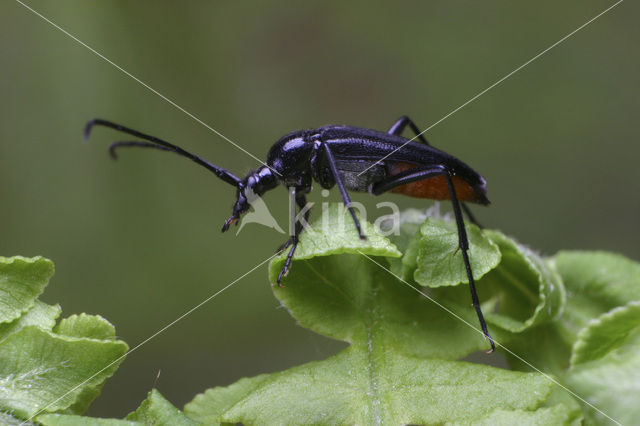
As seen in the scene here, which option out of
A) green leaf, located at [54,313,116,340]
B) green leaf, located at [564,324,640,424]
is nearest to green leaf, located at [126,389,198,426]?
green leaf, located at [54,313,116,340]

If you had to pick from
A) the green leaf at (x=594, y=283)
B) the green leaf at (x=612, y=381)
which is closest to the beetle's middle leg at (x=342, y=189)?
the green leaf at (x=612, y=381)

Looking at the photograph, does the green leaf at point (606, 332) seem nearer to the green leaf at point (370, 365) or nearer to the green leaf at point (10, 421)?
the green leaf at point (370, 365)

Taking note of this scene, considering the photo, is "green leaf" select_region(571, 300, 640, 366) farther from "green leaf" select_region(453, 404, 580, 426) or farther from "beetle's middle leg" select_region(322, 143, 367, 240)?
"beetle's middle leg" select_region(322, 143, 367, 240)

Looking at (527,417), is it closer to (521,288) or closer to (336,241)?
(521,288)

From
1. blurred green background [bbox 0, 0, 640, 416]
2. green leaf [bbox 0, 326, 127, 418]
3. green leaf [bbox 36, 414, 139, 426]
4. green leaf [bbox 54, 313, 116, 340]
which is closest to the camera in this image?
green leaf [bbox 36, 414, 139, 426]

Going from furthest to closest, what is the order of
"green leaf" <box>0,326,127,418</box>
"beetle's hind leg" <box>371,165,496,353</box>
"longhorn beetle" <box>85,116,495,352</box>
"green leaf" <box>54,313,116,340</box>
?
"longhorn beetle" <box>85,116,495,352</box> < "beetle's hind leg" <box>371,165,496,353</box> < "green leaf" <box>54,313,116,340</box> < "green leaf" <box>0,326,127,418</box>

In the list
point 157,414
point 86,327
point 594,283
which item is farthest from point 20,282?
point 594,283
